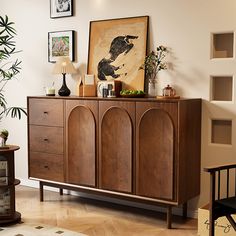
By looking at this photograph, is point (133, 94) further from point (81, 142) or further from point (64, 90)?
point (64, 90)

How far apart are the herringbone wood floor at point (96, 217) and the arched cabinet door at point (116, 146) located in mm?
321

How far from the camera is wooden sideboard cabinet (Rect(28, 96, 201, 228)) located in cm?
372

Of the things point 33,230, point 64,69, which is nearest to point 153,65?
point 64,69

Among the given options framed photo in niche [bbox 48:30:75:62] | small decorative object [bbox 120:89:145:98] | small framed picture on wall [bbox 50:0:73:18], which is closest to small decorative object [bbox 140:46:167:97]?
small decorative object [bbox 120:89:145:98]

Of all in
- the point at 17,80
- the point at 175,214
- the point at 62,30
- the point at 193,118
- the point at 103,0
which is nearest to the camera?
the point at 193,118

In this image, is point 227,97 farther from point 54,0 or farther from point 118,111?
point 54,0

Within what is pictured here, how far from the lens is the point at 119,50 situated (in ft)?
14.5

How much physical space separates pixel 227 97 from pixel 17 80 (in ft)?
8.91

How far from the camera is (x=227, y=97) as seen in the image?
396cm

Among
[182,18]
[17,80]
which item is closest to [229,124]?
[182,18]

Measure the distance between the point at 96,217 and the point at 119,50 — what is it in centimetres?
173

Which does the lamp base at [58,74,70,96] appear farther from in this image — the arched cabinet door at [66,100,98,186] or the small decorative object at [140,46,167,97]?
the small decorative object at [140,46,167,97]

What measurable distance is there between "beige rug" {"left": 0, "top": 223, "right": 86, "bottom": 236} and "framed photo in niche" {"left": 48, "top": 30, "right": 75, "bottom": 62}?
1.96m

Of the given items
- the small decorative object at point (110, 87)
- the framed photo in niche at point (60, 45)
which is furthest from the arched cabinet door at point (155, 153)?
the framed photo in niche at point (60, 45)
